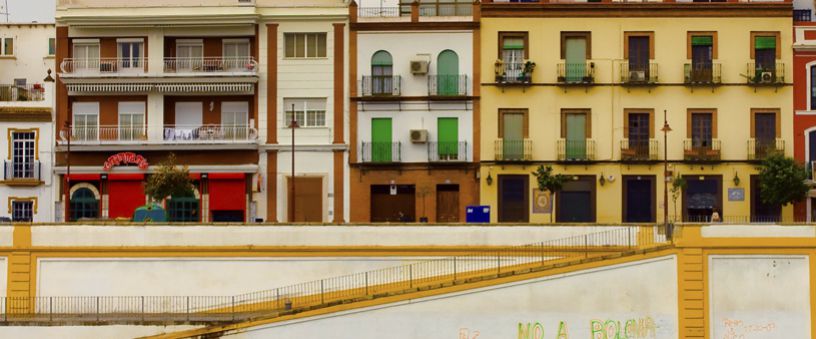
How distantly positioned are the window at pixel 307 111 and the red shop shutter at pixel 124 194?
7.38 metres

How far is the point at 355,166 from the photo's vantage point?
183 feet

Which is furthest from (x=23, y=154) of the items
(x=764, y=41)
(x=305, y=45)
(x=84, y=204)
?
(x=764, y=41)

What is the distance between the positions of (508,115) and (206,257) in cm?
1749

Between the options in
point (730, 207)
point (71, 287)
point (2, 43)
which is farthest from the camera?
point (2, 43)

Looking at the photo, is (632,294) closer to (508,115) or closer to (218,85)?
(508,115)

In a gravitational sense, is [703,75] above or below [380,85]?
above

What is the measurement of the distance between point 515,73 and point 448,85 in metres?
3.11

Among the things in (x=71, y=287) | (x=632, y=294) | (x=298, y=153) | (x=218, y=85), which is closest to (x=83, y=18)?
(x=218, y=85)

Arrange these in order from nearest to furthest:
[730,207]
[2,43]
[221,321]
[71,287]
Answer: [221,321] < [71,287] < [730,207] < [2,43]

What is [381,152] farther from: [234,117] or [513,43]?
[513,43]

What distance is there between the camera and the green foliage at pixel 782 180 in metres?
52.7

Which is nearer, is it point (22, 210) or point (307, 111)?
point (307, 111)

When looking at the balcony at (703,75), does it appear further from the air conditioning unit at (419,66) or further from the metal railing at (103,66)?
the metal railing at (103,66)

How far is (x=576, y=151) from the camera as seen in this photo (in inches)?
2188
